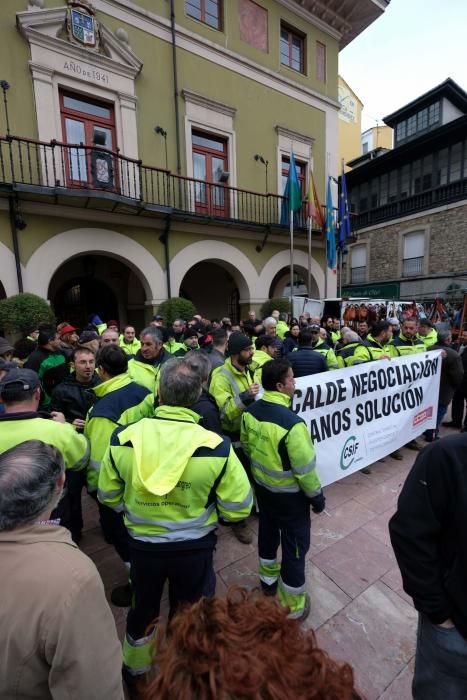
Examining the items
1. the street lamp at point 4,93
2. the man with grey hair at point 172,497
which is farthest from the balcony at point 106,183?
the man with grey hair at point 172,497

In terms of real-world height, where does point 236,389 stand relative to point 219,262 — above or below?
below

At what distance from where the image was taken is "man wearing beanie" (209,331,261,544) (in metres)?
3.46

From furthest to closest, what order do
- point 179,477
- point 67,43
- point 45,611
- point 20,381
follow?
point 67,43
point 20,381
point 179,477
point 45,611

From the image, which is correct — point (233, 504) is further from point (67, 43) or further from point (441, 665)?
point (67, 43)

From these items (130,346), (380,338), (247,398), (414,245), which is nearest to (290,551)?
(247,398)

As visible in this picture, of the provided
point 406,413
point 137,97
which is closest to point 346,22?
point 137,97

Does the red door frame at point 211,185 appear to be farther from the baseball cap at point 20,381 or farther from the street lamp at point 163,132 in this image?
the baseball cap at point 20,381

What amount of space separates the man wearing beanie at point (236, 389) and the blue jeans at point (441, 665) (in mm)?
2023

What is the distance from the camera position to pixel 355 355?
4.95 m

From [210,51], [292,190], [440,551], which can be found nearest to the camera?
[440,551]

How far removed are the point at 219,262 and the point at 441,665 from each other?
11358 mm

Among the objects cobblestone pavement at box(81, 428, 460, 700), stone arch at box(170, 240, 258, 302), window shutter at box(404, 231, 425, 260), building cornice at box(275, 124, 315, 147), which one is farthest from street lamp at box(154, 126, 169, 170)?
window shutter at box(404, 231, 425, 260)

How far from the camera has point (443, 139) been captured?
19938 millimetres

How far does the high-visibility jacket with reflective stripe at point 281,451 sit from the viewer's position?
7.63ft
